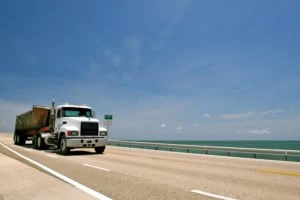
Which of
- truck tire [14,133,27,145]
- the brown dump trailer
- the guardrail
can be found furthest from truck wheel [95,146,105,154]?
truck tire [14,133,27,145]

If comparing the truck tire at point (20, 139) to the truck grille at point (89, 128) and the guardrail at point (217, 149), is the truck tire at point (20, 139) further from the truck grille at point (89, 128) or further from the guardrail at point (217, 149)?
the truck grille at point (89, 128)

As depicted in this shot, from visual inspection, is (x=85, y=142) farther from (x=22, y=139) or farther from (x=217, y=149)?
(x=22, y=139)

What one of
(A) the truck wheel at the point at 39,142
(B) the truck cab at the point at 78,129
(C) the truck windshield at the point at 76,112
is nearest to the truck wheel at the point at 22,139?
(A) the truck wheel at the point at 39,142

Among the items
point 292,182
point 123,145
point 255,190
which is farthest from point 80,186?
point 123,145

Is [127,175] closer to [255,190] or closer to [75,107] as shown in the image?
[255,190]

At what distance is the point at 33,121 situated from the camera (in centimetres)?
2484

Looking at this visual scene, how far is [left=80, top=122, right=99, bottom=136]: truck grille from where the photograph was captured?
16.8 meters

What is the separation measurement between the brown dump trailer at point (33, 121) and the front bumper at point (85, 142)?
666cm

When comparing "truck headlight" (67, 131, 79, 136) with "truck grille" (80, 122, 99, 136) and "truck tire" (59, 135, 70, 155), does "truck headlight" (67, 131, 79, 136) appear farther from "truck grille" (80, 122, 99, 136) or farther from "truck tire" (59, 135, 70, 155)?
"truck tire" (59, 135, 70, 155)

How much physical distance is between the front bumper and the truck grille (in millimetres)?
333

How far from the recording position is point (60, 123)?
18.3m

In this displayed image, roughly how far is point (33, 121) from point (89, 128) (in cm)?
1044

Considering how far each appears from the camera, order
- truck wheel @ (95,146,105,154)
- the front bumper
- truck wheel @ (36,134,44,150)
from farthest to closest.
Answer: truck wheel @ (36,134,44,150)
truck wheel @ (95,146,105,154)
the front bumper

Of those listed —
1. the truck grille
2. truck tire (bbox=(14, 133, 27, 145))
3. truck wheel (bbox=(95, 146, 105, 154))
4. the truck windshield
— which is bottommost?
truck wheel (bbox=(95, 146, 105, 154))
